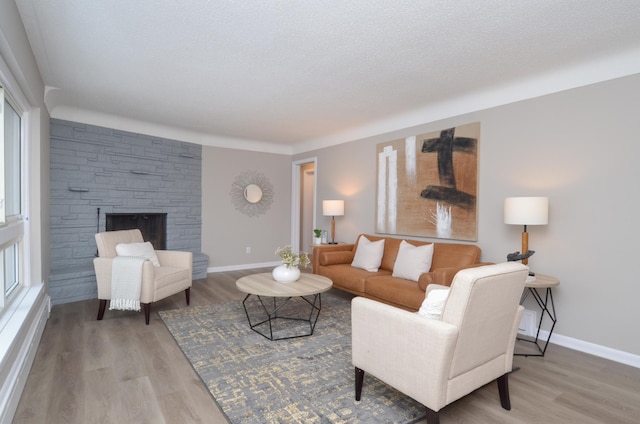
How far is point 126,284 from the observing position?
3.18 meters

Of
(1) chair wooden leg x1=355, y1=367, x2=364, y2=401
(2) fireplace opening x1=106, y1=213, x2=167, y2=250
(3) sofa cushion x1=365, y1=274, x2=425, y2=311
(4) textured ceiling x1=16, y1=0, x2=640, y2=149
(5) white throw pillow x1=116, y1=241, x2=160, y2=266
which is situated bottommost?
(1) chair wooden leg x1=355, y1=367, x2=364, y2=401

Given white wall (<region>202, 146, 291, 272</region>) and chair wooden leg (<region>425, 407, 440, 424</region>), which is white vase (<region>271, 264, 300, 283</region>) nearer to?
chair wooden leg (<region>425, 407, 440, 424</region>)

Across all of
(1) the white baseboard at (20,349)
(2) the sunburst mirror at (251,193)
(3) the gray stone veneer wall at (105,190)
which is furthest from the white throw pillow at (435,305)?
(2) the sunburst mirror at (251,193)

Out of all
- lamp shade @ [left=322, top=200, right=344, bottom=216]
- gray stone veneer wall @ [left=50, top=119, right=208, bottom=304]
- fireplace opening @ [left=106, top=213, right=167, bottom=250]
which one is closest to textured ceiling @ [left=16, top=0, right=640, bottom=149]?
gray stone veneer wall @ [left=50, top=119, right=208, bottom=304]

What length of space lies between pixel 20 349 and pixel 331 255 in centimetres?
306

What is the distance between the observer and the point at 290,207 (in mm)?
6480

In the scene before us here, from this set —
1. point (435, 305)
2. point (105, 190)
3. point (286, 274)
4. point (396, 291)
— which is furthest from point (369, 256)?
point (105, 190)

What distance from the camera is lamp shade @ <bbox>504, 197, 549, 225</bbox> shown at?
273 centimetres

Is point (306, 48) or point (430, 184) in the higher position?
point (306, 48)

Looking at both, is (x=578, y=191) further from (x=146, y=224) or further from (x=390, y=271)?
(x=146, y=224)

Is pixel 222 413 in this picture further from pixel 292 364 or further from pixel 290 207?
pixel 290 207

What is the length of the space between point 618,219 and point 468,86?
5.72ft

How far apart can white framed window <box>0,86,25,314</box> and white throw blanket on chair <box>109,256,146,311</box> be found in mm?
716

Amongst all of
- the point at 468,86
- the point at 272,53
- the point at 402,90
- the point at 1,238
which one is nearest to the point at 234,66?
the point at 272,53
